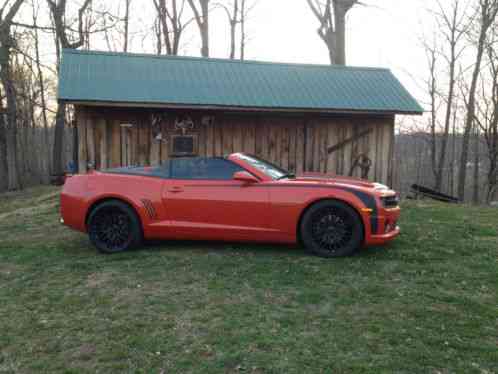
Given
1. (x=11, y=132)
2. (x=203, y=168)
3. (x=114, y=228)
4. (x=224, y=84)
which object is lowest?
(x=114, y=228)

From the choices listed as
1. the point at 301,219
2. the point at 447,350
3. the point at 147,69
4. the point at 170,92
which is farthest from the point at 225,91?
the point at 447,350

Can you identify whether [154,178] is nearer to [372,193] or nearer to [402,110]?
[372,193]

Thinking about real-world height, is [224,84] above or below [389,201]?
above

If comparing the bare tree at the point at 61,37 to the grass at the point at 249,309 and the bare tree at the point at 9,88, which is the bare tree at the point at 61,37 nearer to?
the bare tree at the point at 9,88

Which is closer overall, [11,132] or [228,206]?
[228,206]

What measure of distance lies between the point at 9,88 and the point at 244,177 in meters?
18.3

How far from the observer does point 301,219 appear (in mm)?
5637

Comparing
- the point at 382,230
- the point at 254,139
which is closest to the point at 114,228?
the point at 382,230

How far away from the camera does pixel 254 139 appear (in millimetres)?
10359

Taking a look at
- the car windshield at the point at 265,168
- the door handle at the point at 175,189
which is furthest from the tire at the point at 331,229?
the door handle at the point at 175,189

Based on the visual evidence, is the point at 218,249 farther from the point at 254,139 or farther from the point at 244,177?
the point at 254,139

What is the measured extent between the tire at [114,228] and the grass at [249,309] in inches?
7.7

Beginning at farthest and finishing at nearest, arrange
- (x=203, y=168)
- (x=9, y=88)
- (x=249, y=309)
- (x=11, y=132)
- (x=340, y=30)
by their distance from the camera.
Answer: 1. (x=11, y=132)
2. (x=9, y=88)
3. (x=340, y=30)
4. (x=203, y=168)
5. (x=249, y=309)

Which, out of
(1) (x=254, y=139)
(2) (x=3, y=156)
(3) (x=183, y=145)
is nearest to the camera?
(3) (x=183, y=145)
